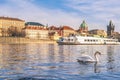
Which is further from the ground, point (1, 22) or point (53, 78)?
point (1, 22)

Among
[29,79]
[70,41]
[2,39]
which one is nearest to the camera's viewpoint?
[29,79]

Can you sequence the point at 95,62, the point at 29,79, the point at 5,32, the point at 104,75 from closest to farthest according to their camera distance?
the point at 29,79
the point at 104,75
the point at 95,62
the point at 5,32

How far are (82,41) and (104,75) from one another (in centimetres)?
10690

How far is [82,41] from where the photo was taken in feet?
415

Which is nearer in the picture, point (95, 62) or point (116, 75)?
point (116, 75)

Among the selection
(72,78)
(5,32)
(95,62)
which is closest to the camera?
(72,78)

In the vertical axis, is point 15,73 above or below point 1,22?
below

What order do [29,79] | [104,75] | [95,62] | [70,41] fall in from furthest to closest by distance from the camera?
[70,41] → [95,62] → [104,75] → [29,79]

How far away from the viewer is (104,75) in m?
19.9

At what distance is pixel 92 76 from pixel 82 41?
10756 cm

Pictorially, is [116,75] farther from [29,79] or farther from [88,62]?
[88,62]

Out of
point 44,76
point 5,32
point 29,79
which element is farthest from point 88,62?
point 5,32

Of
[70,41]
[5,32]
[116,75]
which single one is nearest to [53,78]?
[116,75]

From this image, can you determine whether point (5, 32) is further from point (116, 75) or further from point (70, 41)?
point (116, 75)
